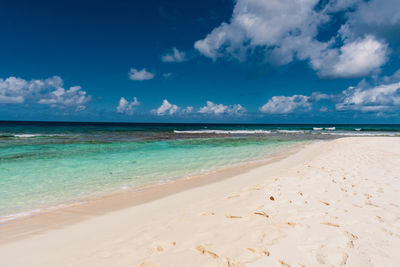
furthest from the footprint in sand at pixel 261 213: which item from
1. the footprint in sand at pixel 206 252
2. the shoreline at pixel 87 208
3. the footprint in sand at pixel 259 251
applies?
the shoreline at pixel 87 208

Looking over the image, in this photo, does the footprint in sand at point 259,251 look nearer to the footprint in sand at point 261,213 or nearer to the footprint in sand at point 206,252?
the footprint in sand at point 206,252

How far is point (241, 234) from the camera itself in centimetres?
336

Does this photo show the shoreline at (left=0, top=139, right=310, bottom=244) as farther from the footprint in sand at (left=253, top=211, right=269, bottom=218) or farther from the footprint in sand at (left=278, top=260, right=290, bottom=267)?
the footprint in sand at (left=278, top=260, right=290, bottom=267)

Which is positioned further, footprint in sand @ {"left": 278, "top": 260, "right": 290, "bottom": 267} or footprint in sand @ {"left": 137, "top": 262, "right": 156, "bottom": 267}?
footprint in sand @ {"left": 137, "top": 262, "right": 156, "bottom": 267}

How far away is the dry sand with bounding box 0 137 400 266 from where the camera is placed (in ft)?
9.07

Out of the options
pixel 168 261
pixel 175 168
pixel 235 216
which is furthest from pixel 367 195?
pixel 175 168

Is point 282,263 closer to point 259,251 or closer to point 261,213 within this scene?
point 259,251

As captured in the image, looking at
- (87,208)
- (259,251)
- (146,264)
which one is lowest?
(87,208)

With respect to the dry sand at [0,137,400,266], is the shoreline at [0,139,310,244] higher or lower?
lower

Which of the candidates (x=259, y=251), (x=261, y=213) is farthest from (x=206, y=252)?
(x=261, y=213)

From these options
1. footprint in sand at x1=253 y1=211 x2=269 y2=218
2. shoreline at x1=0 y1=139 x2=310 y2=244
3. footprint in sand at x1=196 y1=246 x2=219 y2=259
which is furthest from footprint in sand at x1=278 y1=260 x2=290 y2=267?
shoreline at x1=0 y1=139 x2=310 y2=244

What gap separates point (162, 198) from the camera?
247 inches

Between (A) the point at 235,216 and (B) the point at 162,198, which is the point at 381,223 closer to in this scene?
(A) the point at 235,216

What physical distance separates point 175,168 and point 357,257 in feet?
28.0
